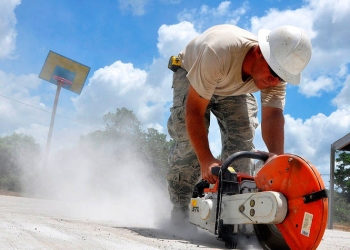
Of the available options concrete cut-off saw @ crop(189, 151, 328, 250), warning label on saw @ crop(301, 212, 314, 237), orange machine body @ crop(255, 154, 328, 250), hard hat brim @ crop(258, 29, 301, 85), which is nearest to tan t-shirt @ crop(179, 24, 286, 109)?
hard hat brim @ crop(258, 29, 301, 85)

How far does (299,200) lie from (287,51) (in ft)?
3.53

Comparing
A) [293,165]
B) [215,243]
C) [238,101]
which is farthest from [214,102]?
[293,165]

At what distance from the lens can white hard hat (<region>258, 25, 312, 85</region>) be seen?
8.29ft

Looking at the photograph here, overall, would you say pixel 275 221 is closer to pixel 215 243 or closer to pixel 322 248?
pixel 215 243

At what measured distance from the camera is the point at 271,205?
197cm

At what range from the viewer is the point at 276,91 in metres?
3.32

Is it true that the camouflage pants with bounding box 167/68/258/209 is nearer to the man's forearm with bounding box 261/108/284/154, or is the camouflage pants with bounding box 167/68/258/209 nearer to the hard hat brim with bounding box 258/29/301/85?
the man's forearm with bounding box 261/108/284/154

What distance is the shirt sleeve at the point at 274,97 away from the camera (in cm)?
329

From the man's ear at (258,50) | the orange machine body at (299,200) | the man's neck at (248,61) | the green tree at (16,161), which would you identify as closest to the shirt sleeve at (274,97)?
the man's neck at (248,61)

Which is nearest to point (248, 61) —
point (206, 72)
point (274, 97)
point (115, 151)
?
point (206, 72)

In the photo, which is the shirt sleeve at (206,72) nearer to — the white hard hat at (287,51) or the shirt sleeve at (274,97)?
the white hard hat at (287,51)

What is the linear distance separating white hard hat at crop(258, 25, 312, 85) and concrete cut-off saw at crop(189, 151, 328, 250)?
2.09 feet

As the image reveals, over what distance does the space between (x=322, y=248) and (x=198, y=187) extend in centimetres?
103

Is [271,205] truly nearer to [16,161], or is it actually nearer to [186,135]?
[186,135]
